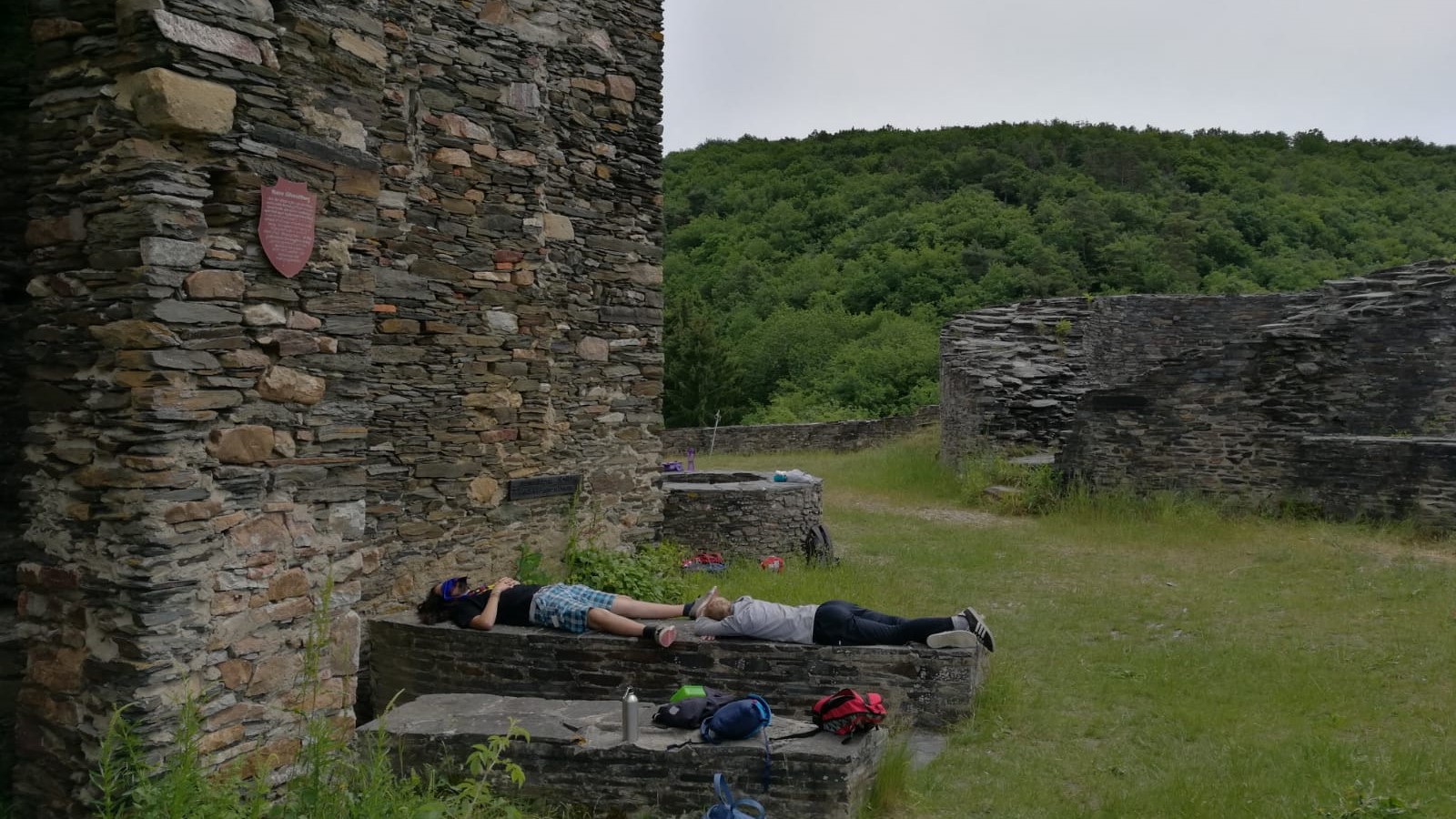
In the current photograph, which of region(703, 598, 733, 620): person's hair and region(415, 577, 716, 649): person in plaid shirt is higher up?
region(703, 598, 733, 620): person's hair

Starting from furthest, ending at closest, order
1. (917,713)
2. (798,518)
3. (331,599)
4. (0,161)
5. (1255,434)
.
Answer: (1255,434)
(798,518)
(917,713)
(331,599)
(0,161)

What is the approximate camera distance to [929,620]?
6449mm

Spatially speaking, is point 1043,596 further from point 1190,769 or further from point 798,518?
point 1190,769

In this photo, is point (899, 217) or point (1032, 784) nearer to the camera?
point (1032, 784)

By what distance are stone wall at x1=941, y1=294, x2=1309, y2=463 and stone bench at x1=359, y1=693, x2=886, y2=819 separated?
13299mm

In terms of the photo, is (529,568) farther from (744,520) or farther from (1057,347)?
(1057,347)

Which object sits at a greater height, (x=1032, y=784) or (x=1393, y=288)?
(x=1393, y=288)

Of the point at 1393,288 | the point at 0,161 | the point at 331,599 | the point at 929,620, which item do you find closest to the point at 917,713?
the point at 929,620

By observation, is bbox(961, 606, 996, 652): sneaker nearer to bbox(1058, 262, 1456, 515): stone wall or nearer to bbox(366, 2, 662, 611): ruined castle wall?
bbox(366, 2, 662, 611): ruined castle wall

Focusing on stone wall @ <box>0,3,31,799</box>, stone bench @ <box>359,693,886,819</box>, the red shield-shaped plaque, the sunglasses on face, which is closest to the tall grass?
stone bench @ <box>359,693,886,819</box>

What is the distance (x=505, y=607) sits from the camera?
277 inches

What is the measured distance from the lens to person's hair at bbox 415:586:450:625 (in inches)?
280

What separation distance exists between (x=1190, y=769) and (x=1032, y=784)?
→ 0.86m

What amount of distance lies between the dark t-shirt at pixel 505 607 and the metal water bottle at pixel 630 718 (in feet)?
6.59
